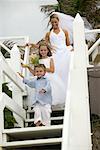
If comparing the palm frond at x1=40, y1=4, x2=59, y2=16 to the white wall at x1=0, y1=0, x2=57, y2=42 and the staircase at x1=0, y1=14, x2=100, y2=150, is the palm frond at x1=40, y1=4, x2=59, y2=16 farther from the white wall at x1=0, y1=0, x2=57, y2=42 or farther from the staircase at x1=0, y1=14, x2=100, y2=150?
the staircase at x1=0, y1=14, x2=100, y2=150

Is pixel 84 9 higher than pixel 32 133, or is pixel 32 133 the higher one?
pixel 84 9

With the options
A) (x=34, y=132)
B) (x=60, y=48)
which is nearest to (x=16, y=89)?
(x=60, y=48)

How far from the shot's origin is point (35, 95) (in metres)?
6.83

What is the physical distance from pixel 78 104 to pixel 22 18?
458 inches

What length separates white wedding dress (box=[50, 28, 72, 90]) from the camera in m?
7.63

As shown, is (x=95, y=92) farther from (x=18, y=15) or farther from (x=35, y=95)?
(x=18, y=15)

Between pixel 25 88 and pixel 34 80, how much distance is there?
660mm

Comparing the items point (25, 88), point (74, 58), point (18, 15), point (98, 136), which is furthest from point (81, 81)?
point (18, 15)

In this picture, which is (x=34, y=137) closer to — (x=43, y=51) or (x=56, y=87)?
(x=56, y=87)

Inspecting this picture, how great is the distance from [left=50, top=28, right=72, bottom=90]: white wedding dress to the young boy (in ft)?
2.38

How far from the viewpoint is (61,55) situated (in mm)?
7715

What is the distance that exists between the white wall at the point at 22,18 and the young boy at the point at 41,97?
30.2 feet

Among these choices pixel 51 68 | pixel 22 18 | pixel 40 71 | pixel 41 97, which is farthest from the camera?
pixel 22 18

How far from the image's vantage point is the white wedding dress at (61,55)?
300 inches
